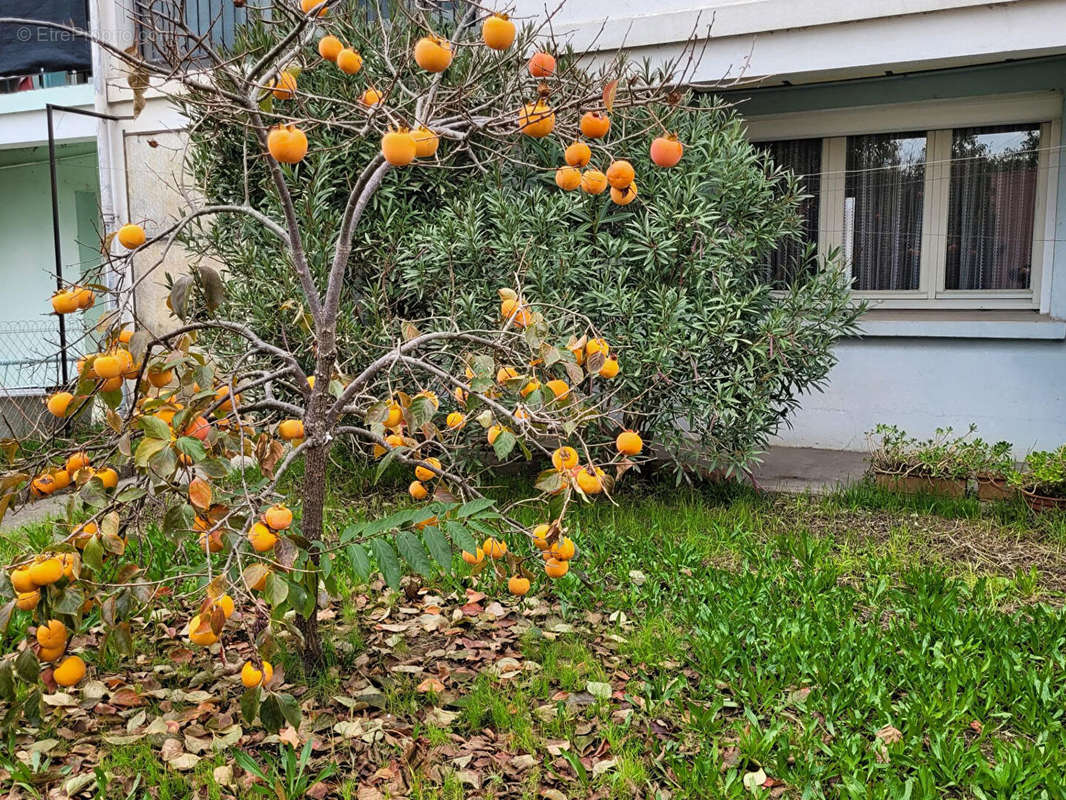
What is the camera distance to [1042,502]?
474 cm

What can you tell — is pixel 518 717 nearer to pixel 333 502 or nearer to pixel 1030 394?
pixel 333 502

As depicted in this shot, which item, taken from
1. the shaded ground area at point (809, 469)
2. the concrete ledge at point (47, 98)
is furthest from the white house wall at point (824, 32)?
the concrete ledge at point (47, 98)

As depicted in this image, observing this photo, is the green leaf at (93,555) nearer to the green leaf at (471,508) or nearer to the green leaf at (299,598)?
the green leaf at (299,598)

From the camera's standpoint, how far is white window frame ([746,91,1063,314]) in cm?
613

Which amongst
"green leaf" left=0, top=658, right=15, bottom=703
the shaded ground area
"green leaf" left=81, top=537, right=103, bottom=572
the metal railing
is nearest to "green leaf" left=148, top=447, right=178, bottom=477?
"green leaf" left=81, top=537, right=103, bottom=572

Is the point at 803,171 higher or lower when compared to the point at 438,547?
higher

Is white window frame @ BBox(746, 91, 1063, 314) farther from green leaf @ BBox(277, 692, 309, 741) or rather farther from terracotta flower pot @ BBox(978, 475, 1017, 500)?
green leaf @ BBox(277, 692, 309, 741)

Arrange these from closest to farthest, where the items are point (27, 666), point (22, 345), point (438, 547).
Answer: point (27, 666), point (438, 547), point (22, 345)

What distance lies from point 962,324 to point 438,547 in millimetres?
5153

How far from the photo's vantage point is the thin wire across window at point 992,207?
Result: 20.7 ft

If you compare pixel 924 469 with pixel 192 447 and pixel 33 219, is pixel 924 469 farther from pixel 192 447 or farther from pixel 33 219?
pixel 33 219

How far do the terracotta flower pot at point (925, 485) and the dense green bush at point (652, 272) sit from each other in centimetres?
89

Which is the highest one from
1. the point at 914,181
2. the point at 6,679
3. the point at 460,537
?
the point at 914,181

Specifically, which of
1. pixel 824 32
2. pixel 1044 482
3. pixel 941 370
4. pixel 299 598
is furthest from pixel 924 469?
pixel 299 598
